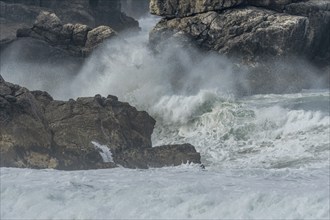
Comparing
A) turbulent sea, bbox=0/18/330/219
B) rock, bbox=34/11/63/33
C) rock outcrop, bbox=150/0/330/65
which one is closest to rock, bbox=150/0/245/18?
rock outcrop, bbox=150/0/330/65

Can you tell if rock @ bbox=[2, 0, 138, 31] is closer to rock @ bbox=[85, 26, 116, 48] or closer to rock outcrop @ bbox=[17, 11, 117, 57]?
rock outcrop @ bbox=[17, 11, 117, 57]

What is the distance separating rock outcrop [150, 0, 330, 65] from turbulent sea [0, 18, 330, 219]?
3.44 feet

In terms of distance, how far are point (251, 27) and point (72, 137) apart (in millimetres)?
13155

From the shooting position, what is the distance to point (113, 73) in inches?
1229

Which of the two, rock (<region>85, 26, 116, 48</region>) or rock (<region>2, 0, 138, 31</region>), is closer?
rock (<region>85, 26, 116, 48</region>)

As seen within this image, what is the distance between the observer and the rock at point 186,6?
31016mm

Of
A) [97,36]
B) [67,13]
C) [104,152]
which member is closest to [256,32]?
[97,36]

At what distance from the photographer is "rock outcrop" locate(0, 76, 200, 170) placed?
18.9m

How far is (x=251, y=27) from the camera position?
1176 inches

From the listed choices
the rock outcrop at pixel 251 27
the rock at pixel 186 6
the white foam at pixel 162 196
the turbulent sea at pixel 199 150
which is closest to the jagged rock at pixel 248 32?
the rock outcrop at pixel 251 27

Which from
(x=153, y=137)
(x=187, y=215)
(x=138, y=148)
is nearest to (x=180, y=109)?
(x=153, y=137)

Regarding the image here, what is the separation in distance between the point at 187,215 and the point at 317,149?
919 cm

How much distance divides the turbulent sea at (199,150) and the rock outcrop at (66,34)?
3.98 feet

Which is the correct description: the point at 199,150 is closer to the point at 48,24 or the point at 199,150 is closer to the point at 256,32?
the point at 256,32
